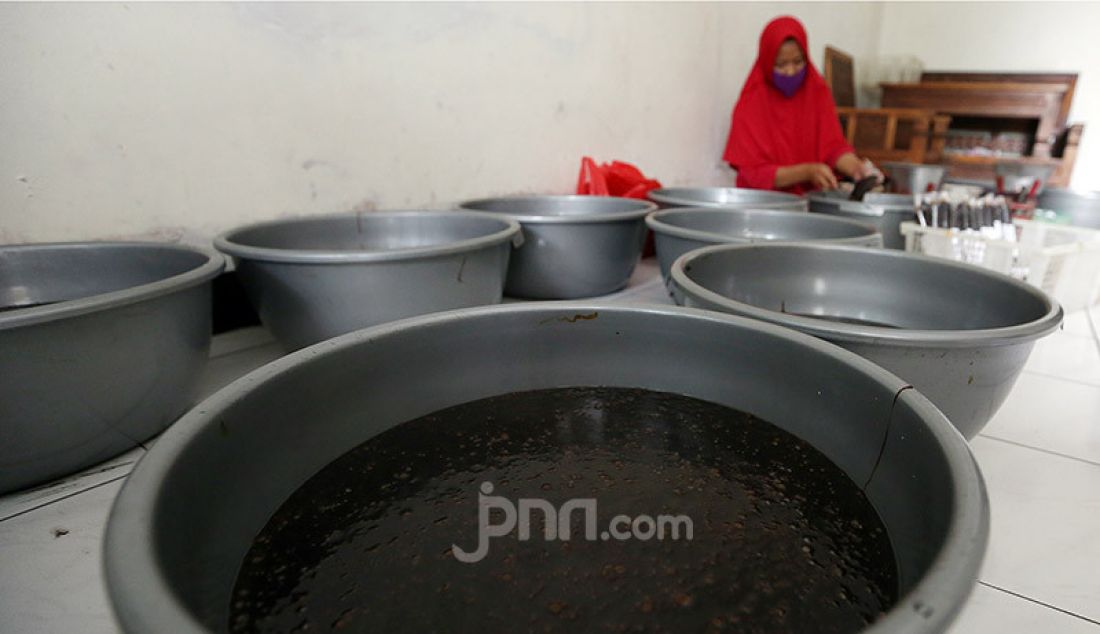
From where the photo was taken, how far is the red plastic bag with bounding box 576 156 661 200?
1.73 metres

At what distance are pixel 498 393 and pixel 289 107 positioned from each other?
0.85 m

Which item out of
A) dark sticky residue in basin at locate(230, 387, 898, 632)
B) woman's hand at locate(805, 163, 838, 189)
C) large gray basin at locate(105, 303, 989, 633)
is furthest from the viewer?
woman's hand at locate(805, 163, 838, 189)

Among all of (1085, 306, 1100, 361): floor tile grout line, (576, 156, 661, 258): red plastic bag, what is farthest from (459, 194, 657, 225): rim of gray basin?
(1085, 306, 1100, 361): floor tile grout line

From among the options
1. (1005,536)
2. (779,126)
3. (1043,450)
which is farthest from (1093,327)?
(779,126)

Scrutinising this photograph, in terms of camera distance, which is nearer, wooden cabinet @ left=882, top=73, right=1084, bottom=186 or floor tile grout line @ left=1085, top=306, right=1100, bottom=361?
floor tile grout line @ left=1085, top=306, right=1100, bottom=361

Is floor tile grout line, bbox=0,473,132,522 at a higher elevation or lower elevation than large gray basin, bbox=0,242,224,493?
lower

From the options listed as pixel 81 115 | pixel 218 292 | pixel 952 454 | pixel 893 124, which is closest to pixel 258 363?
pixel 218 292

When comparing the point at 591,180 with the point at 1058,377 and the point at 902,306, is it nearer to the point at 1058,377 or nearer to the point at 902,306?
the point at 902,306

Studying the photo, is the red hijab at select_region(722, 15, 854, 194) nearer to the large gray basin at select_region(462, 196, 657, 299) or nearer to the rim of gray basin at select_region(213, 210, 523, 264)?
the large gray basin at select_region(462, 196, 657, 299)

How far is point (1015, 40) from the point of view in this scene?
390 cm

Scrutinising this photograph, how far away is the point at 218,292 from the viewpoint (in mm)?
1123

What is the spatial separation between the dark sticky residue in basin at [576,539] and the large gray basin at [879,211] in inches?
50.6

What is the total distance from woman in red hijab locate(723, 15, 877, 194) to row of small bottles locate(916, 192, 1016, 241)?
686mm

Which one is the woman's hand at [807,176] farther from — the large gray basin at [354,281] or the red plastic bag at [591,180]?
the large gray basin at [354,281]
